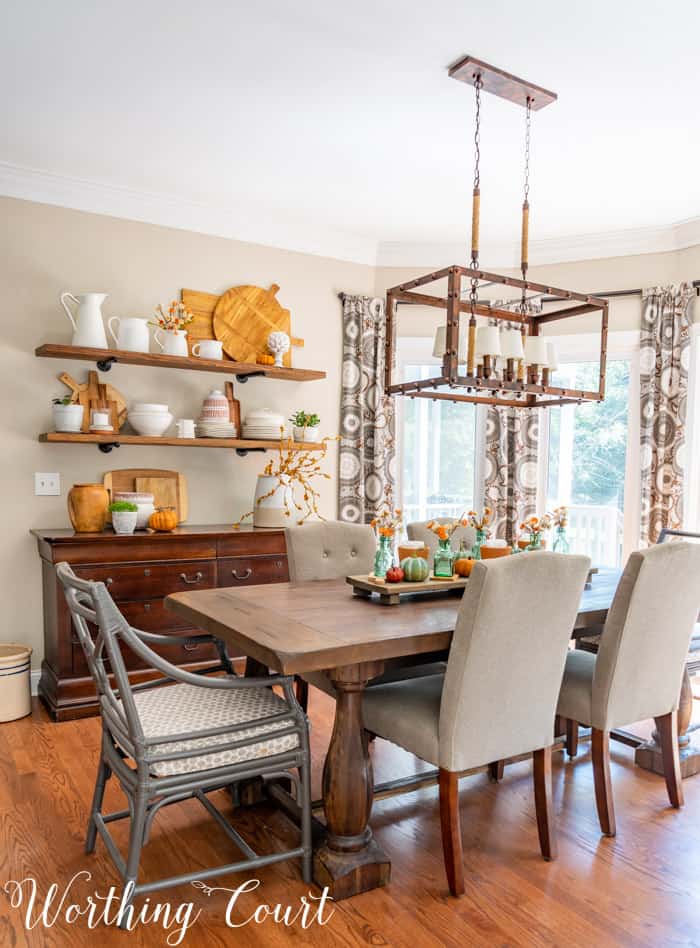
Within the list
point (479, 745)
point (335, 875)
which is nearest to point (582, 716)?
point (479, 745)

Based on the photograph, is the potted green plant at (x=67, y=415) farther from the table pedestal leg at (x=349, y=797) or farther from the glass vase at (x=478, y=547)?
the table pedestal leg at (x=349, y=797)

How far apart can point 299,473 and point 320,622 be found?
2457 mm

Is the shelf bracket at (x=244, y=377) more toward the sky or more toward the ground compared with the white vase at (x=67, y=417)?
more toward the sky

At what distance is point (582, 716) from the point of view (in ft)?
8.64

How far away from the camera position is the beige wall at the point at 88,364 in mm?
3949

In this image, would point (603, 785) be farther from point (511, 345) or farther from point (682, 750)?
point (511, 345)

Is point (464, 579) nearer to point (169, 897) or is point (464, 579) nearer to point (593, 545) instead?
point (169, 897)

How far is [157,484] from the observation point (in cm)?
434

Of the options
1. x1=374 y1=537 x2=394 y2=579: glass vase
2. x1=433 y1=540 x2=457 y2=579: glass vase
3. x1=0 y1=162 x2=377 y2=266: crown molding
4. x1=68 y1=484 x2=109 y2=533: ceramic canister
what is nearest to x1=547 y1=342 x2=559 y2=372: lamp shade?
x1=433 y1=540 x2=457 y2=579: glass vase

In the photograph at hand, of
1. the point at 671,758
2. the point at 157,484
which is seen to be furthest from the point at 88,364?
the point at 671,758

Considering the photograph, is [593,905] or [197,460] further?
[197,460]

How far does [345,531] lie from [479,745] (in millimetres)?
1479

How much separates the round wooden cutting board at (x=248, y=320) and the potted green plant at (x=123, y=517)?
1206mm

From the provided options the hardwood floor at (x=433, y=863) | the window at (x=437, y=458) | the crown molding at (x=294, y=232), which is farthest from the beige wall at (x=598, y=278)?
the hardwood floor at (x=433, y=863)
